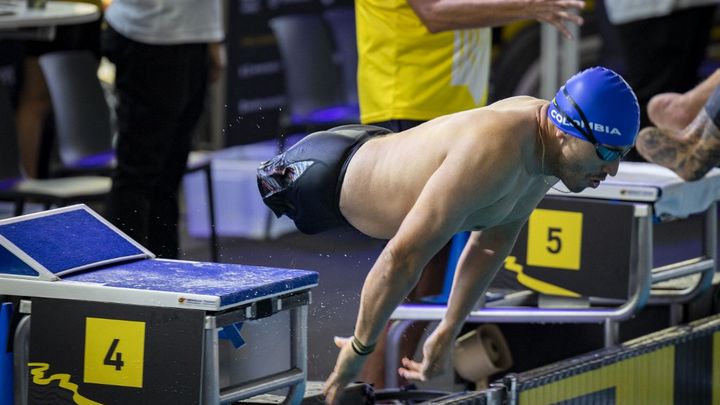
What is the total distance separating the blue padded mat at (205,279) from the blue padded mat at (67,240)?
0.06m

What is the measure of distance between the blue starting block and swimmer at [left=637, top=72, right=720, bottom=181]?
64.7 inches

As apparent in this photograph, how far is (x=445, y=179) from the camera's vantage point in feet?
10.2

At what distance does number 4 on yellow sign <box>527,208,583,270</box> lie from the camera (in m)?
4.55

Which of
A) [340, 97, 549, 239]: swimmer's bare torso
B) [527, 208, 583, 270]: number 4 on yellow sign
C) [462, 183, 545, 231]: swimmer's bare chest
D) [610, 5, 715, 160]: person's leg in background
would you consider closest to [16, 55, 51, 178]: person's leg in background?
[610, 5, 715, 160]: person's leg in background

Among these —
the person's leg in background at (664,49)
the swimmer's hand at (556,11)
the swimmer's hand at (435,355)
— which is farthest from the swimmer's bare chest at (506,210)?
the person's leg in background at (664,49)

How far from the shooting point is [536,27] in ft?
28.0

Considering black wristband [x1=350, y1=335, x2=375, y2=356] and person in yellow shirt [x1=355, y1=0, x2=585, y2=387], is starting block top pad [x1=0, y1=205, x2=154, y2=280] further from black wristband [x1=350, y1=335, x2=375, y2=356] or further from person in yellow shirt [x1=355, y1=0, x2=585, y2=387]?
person in yellow shirt [x1=355, y1=0, x2=585, y2=387]

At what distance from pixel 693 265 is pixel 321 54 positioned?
9.59 ft

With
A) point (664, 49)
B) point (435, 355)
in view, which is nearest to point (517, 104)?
point (435, 355)

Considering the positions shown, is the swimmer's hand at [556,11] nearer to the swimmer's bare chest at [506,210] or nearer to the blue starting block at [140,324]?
the swimmer's bare chest at [506,210]

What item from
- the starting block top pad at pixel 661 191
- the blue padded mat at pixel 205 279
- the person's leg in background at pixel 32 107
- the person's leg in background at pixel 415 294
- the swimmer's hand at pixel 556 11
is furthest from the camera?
the person's leg in background at pixel 32 107

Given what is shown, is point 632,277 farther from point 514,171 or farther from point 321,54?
point 321,54

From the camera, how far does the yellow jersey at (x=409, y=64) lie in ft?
13.9

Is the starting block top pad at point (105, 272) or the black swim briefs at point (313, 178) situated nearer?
Result: the starting block top pad at point (105, 272)
